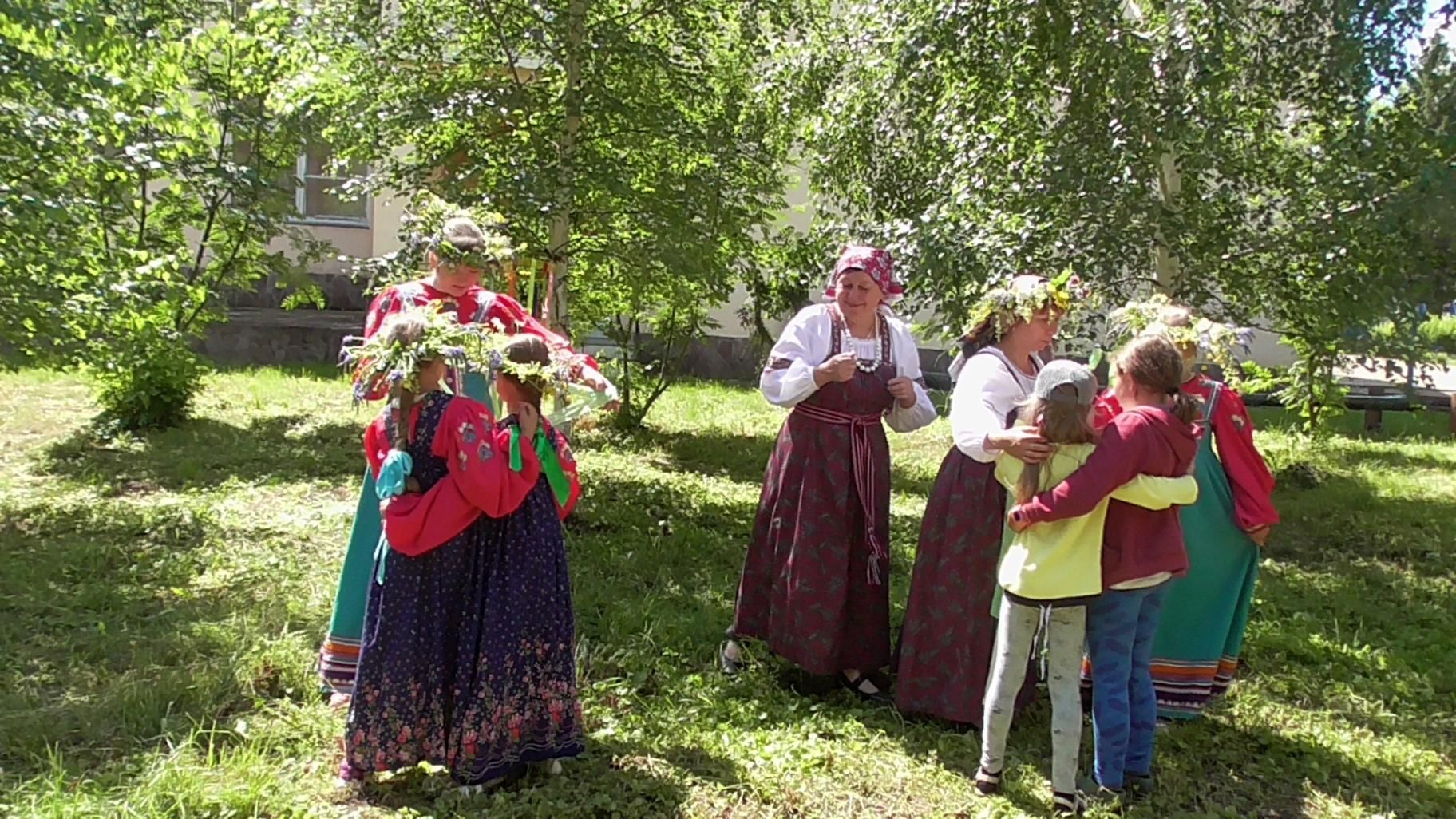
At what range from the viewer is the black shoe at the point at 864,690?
4.25 m

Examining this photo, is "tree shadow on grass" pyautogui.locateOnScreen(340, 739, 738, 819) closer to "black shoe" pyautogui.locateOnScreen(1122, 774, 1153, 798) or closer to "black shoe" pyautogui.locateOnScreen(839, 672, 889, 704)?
"black shoe" pyautogui.locateOnScreen(839, 672, 889, 704)

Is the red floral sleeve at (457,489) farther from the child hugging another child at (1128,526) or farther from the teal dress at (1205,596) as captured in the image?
the teal dress at (1205,596)

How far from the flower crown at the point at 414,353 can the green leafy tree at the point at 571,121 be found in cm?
274

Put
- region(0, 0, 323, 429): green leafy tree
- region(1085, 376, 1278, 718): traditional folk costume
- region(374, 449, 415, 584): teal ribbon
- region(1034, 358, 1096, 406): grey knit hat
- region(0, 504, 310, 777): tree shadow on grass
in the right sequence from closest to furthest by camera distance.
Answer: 1. region(374, 449, 415, 584): teal ribbon
2. region(1034, 358, 1096, 406): grey knit hat
3. region(0, 504, 310, 777): tree shadow on grass
4. region(1085, 376, 1278, 718): traditional folk costume
5. region(0, 0, 323, 429): green leafy tree

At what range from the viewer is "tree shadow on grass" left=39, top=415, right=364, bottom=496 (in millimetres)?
7461

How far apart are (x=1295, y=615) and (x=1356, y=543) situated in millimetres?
2076

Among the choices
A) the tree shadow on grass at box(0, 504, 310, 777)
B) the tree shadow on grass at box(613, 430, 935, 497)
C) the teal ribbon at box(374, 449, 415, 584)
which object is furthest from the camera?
the tree shadow on grass at box(613, 430, 935, 497)

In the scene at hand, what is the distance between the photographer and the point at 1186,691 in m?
4.16

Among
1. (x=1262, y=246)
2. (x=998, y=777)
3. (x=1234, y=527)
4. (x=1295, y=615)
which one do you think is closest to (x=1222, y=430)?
(x=1234, y=527)

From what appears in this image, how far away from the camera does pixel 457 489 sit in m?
3.11

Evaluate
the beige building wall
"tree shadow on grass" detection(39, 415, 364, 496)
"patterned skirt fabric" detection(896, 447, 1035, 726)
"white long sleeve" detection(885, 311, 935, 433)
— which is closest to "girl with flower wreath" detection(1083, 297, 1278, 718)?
"patterned skirt fabric" detection(896, 447, 1035, 726)

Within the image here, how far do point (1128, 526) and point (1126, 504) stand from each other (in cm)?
7

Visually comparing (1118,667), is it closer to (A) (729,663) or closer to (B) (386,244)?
(A) (729,663)

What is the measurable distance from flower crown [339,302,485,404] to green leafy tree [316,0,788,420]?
9.00 ft
